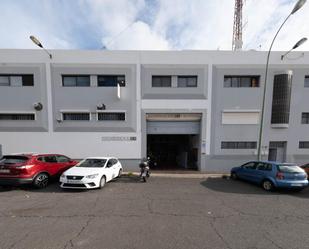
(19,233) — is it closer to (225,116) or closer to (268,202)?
(268,202)

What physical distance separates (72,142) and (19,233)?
8.50 meters

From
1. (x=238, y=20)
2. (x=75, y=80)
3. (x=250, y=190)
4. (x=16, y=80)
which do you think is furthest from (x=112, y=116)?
(x=238, y=20)

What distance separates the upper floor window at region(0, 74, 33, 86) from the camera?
11539 millimetres

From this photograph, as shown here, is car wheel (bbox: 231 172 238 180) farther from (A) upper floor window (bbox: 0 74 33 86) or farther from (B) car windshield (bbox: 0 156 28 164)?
(A) upper floor window (bbox: 0 74 33 86)

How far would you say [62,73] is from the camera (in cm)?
1150

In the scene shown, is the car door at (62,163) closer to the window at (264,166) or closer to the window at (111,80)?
the window at (111,80)

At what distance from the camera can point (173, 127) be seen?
12.4 metres

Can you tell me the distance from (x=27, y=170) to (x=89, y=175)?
2706 millimetres

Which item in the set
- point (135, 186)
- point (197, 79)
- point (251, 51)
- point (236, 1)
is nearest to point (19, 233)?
point (135, 186)

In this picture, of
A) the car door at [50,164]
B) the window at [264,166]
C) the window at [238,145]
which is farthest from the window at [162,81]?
the car door at [50,164]

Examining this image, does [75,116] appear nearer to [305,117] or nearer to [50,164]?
[50,164]

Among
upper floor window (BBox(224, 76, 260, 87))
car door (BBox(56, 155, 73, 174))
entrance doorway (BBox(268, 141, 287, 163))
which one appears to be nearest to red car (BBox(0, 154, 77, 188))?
car door (BBox(56, 155, 73, 174))

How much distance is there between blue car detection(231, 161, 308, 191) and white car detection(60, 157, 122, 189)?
25.2 feet

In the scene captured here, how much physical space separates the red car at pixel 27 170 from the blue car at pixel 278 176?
10.6 meters
